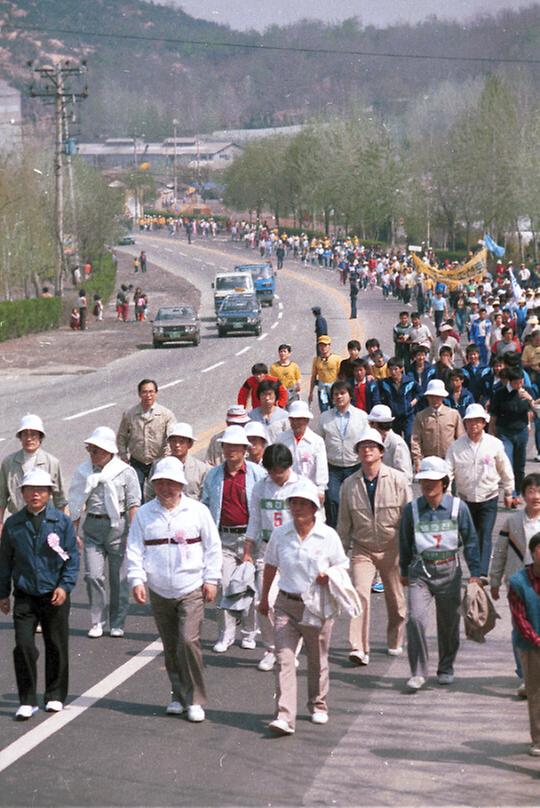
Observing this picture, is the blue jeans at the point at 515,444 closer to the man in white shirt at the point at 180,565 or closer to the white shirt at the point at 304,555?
the white shirt at the point at 304,555

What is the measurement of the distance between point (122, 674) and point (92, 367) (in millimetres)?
31921

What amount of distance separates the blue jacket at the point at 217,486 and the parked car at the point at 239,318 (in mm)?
41861

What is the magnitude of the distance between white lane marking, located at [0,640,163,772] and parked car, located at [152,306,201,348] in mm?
37872

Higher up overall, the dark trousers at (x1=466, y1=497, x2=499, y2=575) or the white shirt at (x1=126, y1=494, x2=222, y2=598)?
the white shirt at (x1=126, y1=494, x2=222, y2=598)

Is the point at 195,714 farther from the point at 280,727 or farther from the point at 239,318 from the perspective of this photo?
the point at 239,318

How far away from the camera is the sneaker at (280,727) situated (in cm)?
918

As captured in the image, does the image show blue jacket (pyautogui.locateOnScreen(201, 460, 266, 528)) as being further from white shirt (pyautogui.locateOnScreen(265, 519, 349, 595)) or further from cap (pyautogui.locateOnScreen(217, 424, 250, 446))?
white shirt (pyautogui.locateOnScreen(265, 519, 349, 595))

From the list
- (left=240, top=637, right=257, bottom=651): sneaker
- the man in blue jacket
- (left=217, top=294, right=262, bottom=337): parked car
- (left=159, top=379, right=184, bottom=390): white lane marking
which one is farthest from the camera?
(left=217, top=294, right=262, bottom=337): parked car

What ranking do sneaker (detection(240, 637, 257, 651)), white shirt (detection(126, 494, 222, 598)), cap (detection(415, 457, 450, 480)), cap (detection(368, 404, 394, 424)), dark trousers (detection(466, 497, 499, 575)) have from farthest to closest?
cap (detection(368, 404, 394, 424)) → dark trousers (detection(466, 497, 499, 575)) → sneaker (detection(240, 637, 257, 651)) → cap (detection(415, 457, 450, 480)) → white shirt (detection(126, 494, 222, 598))

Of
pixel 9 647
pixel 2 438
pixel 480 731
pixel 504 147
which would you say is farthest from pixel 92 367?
pixel 504 147

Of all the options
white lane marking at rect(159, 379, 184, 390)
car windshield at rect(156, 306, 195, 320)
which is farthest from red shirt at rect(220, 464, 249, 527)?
car windshield at rect(156, 306, 195, 320)

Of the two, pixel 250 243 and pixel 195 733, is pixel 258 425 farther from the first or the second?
pixel 250 243

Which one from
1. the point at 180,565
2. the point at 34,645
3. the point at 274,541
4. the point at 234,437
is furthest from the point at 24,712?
the point at 234,437

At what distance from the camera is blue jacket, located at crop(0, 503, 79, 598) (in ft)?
32.1
